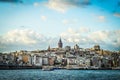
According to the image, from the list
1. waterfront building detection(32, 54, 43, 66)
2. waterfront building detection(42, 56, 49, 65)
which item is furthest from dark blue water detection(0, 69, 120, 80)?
waterfront building detection(32, 54, 43, 66)

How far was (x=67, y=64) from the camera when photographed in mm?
99625

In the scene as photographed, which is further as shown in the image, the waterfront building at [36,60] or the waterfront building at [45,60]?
the waterfront building at [36,60]

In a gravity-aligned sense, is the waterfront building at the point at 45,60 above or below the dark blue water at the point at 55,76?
above

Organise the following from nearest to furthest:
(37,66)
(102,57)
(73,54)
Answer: (37,66), (102,57), (73,54)

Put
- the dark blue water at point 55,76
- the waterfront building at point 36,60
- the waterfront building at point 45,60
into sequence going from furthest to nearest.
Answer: the waterfront building at point 36,60
the waterfront building at point 45,60
the dark blue water at point 55,76

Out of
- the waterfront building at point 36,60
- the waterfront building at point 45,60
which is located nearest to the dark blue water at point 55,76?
the waterfront building at point 45,60

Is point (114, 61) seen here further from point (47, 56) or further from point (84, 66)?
point (47, 56)

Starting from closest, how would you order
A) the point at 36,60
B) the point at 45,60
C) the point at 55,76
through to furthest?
the point at 55,76
the point at 36,60
the point at 45,60

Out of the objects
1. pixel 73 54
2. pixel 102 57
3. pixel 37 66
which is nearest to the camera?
pixel 37 66

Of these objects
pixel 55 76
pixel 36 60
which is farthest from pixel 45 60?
pixel 55 76

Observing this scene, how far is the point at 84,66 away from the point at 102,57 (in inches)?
233

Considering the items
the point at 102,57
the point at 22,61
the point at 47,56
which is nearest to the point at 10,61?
the point at 22,61

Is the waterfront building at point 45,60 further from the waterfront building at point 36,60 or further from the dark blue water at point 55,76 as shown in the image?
the dark blue water at point 55,76

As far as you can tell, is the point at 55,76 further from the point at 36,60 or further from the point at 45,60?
the point at 45,60
